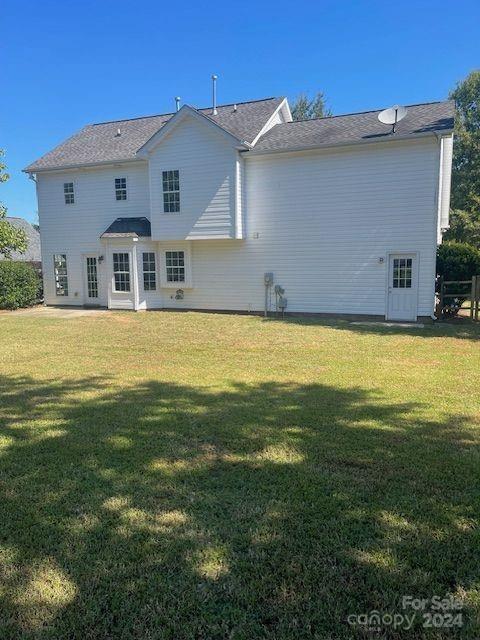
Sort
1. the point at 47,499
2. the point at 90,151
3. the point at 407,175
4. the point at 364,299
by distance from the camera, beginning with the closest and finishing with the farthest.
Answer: the point at 47,499
the point at 407,175
the point at 364,299
the point at 90,151

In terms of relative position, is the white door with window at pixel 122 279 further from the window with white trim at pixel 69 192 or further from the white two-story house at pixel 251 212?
the window with white trim at pixel 69 192

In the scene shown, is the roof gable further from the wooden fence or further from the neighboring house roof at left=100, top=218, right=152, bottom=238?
the wooden fence

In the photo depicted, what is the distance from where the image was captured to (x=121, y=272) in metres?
18.8

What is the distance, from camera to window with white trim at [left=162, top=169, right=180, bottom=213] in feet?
56.5

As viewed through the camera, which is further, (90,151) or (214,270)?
(90,151)

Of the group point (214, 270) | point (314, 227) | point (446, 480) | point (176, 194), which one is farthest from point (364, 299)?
point (446, 480)

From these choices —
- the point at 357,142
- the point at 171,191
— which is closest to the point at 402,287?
the point at 357,142

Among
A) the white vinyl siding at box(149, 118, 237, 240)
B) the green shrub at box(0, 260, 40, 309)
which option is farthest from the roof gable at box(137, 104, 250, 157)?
the green shrub at box(0, 260, 40, 309)

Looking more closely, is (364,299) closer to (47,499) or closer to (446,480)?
(446,480)

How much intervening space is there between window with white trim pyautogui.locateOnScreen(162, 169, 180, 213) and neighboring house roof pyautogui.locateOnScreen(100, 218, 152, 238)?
1.40 meters

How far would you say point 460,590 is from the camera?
2.62 m

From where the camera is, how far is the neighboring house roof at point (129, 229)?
18031 mm

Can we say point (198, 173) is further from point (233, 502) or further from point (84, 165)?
point (233, 502)

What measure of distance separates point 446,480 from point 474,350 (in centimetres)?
669
